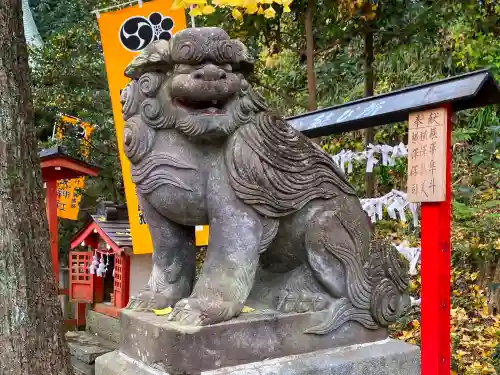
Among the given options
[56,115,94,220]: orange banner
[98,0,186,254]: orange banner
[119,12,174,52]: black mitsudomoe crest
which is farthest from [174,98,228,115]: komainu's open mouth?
[56,115,94,220]: orange banner

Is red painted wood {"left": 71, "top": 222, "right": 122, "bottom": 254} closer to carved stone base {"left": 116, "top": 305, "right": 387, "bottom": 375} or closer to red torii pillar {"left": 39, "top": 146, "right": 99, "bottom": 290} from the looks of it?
red torii pillar {"left": 39, "top": 146, "right": 99, "bottom": 290}

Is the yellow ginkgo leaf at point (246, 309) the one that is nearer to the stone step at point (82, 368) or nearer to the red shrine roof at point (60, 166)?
the red shrine roof at point (60, 166)

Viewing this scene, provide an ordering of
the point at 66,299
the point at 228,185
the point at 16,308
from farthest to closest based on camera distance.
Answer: the point at 66,299 < the point at 16,308 < the point at 228,185

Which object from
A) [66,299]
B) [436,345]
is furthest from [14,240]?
[66,299]

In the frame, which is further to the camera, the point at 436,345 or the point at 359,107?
the point at 359,107

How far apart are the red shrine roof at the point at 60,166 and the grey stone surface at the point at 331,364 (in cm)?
420

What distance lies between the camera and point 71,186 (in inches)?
299

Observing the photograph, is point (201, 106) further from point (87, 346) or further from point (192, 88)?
point (87, 346)

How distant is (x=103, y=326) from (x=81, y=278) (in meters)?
0.71

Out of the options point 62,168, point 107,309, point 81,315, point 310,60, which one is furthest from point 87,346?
point 310,60

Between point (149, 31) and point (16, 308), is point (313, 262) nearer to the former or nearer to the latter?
point (16, 308)

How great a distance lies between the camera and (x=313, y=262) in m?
2.02

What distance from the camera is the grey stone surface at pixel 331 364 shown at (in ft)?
6.03

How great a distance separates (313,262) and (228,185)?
0.45 m
